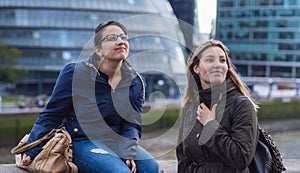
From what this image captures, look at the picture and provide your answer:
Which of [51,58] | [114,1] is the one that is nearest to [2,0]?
[51,58]

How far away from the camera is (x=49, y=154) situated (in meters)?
2.60

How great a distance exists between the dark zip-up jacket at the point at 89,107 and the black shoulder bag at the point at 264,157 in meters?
0.71

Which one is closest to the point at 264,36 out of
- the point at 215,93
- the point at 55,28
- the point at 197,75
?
the point at 55,28

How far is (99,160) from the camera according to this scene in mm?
2629

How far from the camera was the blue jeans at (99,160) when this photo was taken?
2.59 m

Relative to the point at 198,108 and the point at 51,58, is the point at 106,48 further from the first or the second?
the point at 51,58

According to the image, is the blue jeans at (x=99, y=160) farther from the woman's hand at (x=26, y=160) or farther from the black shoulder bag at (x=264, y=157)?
the black shoulder bag at (x=264, y=157)

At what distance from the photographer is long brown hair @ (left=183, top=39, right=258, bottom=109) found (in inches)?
99.1

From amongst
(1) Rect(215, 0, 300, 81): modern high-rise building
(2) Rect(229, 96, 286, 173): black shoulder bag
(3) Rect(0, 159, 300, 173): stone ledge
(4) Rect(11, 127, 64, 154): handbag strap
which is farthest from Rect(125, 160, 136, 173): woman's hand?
(1) Rect(215, 0, 300, 81): modern high-rise building

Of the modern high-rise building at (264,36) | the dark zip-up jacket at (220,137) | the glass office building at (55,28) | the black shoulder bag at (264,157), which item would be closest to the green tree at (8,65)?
the glass office building at (55,28)

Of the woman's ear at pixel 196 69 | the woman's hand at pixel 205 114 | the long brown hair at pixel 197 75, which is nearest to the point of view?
the woman's hand at pixel 205 114

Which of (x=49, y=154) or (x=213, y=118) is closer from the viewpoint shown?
(x=213, y=118)

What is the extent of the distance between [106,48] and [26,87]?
3694cm

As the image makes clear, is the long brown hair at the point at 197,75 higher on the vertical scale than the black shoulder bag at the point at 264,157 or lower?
higher
